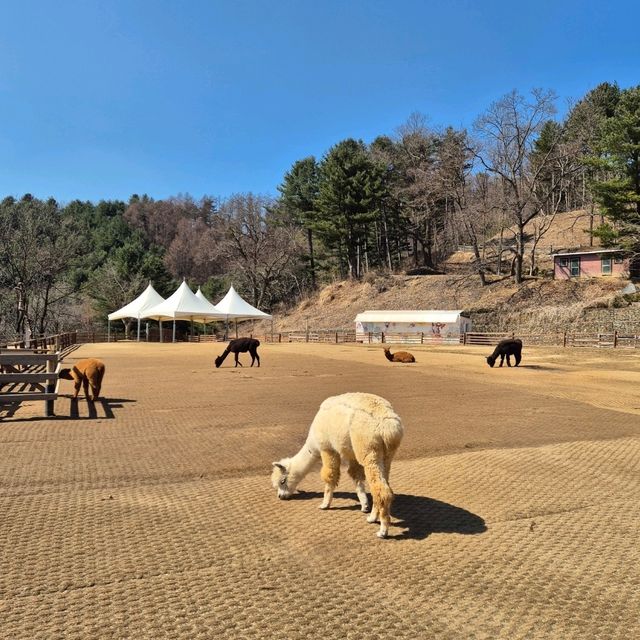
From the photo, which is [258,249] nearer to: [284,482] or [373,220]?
[373,220]

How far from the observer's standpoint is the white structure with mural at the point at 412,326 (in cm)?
4397

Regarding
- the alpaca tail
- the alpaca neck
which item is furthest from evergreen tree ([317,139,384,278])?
the alpaca tail

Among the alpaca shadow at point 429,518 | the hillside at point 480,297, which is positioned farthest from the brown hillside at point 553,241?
the alpaca shadow at point 429,518

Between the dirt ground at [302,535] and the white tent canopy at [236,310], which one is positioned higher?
the white tent canopy at [236,310]

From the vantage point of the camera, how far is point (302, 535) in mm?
4688

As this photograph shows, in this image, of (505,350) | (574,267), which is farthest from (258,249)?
(505,350)

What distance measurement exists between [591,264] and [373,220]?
21713mm

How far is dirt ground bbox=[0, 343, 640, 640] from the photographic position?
11.0ft

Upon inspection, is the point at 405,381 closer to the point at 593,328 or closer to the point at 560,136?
the point at 593,328

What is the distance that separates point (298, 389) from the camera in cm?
1454

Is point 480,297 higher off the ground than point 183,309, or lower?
higher

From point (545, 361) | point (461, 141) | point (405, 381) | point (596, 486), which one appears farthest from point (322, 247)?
point (596, 486)

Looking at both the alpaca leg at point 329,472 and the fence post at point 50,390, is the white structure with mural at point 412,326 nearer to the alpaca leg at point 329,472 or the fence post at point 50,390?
the fence post at point 50,390

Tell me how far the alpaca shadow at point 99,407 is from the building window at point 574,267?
4697 centimetres
